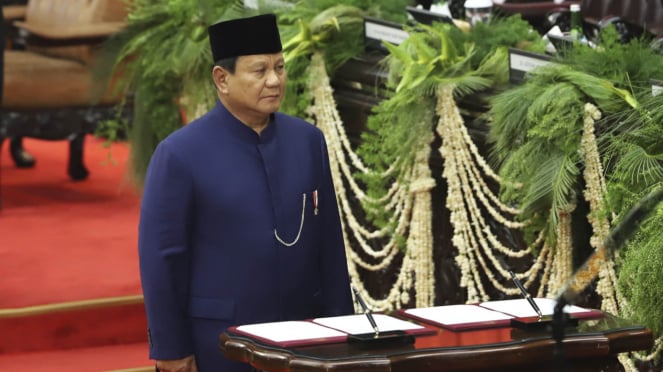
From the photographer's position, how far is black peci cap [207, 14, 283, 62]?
3.32 metres

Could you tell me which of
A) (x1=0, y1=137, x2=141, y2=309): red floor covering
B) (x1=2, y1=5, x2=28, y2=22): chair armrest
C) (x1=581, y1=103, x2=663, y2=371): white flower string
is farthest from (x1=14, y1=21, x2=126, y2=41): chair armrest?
(x1=581, y1=103, x2=663, y2=371): white flower string

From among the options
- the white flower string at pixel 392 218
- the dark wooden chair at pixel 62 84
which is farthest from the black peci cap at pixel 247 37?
the dark wooden chair at pixel 62 84

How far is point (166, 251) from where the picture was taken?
3312 millimetres

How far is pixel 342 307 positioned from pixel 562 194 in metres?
0.85

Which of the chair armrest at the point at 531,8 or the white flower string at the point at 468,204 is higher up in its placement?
the chair armrest at the point at 531,8

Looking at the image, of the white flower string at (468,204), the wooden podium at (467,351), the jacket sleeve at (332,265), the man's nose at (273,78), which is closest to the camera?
the wooden podium at (467,351)

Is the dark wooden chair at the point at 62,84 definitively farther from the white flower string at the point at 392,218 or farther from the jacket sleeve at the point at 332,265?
the jacket sleeve at the point at 332,265

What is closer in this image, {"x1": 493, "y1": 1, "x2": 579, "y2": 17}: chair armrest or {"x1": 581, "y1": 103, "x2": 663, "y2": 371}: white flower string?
{"x1": 581, "y1": 103, "x2": 663, "y2": 371}: white flower string

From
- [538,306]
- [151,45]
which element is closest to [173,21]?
[151,45]

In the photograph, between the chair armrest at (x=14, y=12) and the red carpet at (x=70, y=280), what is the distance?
3.63ft

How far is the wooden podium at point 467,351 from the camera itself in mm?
2814

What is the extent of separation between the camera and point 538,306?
3150 mm

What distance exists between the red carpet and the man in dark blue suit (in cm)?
173

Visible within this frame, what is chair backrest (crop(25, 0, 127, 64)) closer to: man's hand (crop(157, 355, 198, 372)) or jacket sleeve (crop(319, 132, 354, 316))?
jacket sleeve (crop(319, 132, 354, 316))
